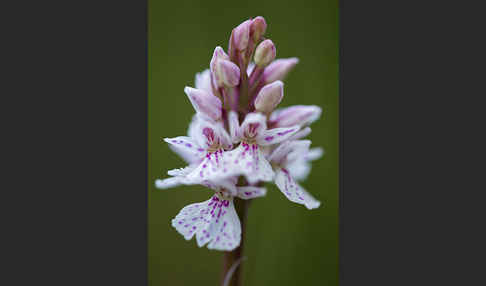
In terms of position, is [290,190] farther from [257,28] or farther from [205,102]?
[257,28]

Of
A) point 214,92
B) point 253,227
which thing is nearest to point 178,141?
point 214,92

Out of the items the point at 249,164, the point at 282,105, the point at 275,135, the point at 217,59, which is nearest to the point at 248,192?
the point at 249,164

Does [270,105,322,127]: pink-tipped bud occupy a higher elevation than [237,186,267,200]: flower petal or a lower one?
higher

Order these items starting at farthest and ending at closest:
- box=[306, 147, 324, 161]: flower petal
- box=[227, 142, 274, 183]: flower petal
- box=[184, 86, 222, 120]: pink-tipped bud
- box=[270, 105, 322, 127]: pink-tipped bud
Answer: box=[306, 147, 324, 161]: flower petal
box=[270, 105, 322, 127]: pink-tipped bud
box=[184, 86, 222, 120]: pink-tipped bud
box=[227, 142, 274, 183]: flower petal

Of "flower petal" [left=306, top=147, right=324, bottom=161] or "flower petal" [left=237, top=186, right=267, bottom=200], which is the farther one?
"flower petal" [left=306, top=147, right=324, bottom=161]

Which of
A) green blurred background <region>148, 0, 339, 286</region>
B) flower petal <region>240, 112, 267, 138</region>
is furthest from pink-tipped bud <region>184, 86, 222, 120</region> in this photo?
green blurred background <region>148, 0, 339, 286</region>

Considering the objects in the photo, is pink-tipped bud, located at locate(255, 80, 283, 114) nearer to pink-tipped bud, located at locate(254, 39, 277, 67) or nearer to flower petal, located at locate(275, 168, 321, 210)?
pink-tipped bud, located at locate(254, 39, 277, 67)

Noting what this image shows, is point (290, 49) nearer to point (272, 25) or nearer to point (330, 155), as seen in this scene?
point (272, 25)
